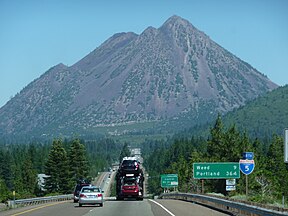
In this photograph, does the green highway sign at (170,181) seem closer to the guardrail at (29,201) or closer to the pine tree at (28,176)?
the guardrail at (29,201)

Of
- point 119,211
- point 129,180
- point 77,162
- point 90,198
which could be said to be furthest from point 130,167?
point 77,162

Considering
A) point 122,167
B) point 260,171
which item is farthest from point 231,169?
point 260,171

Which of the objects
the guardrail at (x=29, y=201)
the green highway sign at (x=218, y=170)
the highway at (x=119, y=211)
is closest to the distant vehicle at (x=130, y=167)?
the green highway sign at (x=218, y=170)

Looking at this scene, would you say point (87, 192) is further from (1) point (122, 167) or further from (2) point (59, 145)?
(2) point (59, 145)

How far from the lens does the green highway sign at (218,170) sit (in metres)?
65.0

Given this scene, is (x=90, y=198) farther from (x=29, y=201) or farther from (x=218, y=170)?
(x=218, y=170)

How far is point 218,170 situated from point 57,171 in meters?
63.1

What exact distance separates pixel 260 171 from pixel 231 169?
45168mm

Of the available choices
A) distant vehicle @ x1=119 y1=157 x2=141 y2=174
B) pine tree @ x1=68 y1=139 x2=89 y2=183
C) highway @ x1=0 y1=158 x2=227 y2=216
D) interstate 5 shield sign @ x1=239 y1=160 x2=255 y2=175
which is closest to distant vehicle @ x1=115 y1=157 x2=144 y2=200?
distant vehicle @ x1=119 y1=157 x2=141 y2=174

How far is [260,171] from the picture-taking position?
10894 cm

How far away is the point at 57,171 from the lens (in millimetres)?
124438

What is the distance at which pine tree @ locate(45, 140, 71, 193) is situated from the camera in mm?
124312

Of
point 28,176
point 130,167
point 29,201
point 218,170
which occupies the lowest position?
point 29,201

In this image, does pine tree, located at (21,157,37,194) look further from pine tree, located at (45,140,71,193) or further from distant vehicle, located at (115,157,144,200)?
distant vehicle, located at (115,157,144,200)
